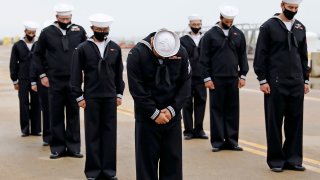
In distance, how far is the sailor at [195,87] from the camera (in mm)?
10828

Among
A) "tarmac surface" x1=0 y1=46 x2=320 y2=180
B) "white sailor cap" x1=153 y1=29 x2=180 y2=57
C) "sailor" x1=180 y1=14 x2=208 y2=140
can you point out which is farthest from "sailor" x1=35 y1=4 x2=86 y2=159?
"white sailor cap" x1=153 y1=29 x2=180 y2=57

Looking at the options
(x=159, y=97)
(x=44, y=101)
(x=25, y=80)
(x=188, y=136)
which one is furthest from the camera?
(x=25, y=80)

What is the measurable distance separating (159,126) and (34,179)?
2373 mm

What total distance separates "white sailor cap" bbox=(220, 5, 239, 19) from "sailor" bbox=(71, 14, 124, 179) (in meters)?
2.10

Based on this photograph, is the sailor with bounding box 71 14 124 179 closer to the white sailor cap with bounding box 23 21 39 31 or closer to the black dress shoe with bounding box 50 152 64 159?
the black dress shoe with bounding box 50 152 64 159

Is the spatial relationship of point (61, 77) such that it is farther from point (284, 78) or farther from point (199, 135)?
point (284, 78)

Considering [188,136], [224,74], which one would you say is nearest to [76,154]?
[188,136]

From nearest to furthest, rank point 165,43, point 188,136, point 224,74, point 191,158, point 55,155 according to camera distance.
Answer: point 165,43
point 191,158
point 55,155
point 224,74
point 188,136

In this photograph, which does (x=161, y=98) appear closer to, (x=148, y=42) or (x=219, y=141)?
(x=148, y=42)

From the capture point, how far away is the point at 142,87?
627 cm

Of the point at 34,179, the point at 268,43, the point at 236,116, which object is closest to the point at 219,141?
the point at 236,116

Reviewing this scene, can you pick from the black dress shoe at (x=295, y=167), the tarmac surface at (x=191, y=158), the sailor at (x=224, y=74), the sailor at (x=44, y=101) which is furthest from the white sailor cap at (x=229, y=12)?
the sailor at (x=44, y=101)

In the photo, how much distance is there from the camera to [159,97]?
6.30 m

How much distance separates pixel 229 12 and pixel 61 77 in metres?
2.52
